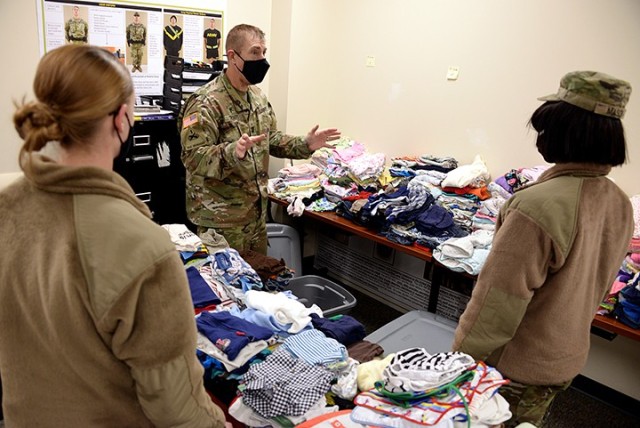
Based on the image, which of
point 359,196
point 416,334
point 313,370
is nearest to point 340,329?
point 313,370

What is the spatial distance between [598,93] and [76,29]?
3258mm

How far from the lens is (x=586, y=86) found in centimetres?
125

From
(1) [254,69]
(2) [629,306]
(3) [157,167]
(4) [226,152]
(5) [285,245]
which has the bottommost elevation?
(5) [285,245]

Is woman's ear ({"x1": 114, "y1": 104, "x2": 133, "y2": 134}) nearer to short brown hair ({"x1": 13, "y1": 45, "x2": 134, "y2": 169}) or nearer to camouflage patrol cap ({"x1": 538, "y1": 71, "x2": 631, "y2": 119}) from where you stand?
short brown hair ({"x1": 13, "y1": 45, "x2": 134, "y2": 169})

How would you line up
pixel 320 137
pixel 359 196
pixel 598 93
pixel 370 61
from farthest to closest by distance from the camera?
pixel 370 61
pixel 359 196
pixel 320 137
pixel 598 93

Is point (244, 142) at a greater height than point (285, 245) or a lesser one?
greater

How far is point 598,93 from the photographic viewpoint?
1244 mm

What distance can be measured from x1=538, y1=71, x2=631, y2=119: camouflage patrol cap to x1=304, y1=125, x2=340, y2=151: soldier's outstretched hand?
1.44 m

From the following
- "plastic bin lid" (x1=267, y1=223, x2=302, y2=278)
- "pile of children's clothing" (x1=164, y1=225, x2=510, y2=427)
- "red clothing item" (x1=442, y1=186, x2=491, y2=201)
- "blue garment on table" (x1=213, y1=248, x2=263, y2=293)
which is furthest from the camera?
"plastic bin lid" (x1=267, y1=223, x2=302, y2=278)

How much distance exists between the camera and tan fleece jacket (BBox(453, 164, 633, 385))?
4.22ft

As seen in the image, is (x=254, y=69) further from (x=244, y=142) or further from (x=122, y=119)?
(x=122, y=119)

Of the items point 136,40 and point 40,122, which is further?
point 136,40

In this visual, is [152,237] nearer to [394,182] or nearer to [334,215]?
[334,215]

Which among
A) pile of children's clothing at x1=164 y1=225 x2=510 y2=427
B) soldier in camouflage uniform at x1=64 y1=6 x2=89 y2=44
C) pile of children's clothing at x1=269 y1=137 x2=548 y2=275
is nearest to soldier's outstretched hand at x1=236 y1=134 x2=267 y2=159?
pile of children's clothing at x1=164 y1=225 x2=510 y2=427
